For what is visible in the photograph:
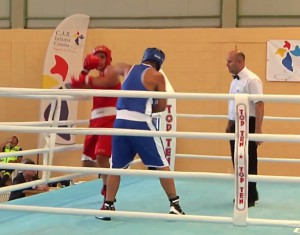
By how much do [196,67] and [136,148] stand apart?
523 centimetres

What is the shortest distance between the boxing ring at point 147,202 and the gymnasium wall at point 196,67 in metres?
2.66

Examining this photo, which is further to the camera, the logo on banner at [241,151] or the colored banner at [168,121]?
the colored banner at [168,121]

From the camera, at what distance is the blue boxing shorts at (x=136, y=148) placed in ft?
13.6

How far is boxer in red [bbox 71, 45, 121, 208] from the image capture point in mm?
4332

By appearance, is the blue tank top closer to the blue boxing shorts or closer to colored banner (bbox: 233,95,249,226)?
the blue boxing shorts

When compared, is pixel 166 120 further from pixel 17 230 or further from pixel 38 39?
pixel 38 39

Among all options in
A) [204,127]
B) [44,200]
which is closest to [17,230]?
[44,200]

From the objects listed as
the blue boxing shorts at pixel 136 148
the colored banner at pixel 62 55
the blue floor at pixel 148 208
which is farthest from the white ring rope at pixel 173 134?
the colored banner at pixel 62 55

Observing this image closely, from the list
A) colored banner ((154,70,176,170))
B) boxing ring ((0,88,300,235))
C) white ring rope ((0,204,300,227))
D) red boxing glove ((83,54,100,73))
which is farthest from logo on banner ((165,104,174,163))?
white ring rope ((0,204,300,227))

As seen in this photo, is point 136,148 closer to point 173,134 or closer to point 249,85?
point 173,134

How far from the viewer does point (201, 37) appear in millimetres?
9258

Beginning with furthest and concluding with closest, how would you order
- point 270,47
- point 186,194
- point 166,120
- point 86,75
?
point 270,47 → point 166,120 → point 186,194 → point 86,75

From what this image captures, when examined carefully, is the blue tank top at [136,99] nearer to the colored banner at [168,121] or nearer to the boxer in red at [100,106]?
the boxer in red at [100,106]

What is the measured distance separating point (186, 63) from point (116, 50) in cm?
121
